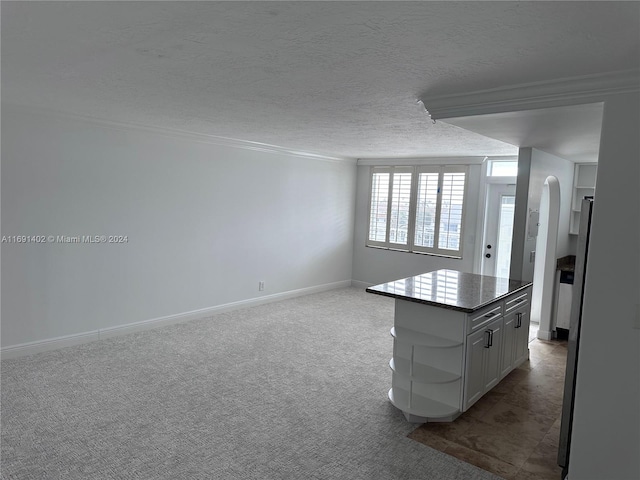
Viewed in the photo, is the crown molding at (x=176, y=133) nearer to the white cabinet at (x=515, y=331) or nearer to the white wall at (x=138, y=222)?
the white wall at (x=138, y=222)

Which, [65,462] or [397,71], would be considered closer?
[397,71]

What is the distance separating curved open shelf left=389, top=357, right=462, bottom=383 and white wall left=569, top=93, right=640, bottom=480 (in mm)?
929

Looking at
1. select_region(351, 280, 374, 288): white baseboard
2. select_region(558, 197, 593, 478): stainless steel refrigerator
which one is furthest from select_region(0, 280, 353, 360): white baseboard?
select_region(558, 197, 593, 478): stainless steel refrigerator

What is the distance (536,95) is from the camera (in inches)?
106

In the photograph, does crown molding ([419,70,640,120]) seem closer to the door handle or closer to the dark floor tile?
the door handle

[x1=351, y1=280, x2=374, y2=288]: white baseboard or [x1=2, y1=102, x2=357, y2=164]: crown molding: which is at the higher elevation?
[x1=2, y1=102, x2=357, y2=164]: crown molding

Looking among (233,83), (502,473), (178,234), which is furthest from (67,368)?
(502,473)

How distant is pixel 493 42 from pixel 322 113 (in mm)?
1975

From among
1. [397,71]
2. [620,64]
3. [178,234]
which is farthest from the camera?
[178,234]

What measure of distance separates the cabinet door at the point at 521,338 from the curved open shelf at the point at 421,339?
3.96ft

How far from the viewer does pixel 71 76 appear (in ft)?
9.52

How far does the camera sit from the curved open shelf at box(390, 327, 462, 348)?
332cm

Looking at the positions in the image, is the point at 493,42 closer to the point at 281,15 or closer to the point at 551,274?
the point at 281,15

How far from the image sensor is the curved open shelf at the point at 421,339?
10.9 feet
